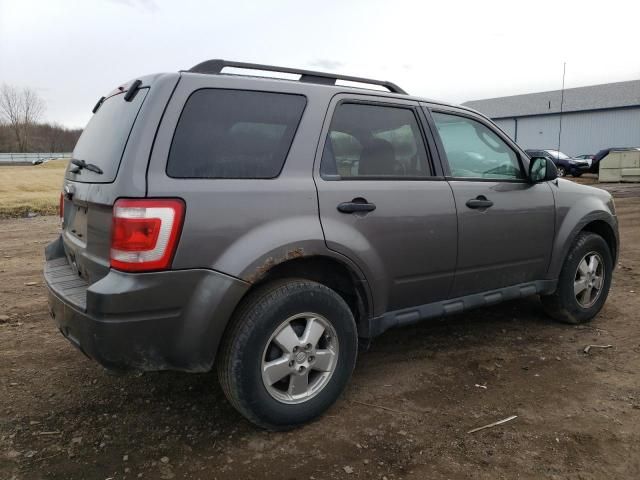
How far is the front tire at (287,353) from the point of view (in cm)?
262

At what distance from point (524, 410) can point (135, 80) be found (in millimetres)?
2842

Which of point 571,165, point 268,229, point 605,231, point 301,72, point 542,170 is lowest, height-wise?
point 571,165

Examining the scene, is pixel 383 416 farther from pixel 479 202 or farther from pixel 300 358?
pixel 479 202

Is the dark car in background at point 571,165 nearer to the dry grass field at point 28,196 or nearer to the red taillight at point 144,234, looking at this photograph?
the dry grass field at point 28,196

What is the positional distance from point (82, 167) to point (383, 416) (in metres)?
2.19

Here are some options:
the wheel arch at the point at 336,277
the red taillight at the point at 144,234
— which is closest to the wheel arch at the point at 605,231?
the wheel arch at the point at 336,277

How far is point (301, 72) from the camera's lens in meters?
3.19

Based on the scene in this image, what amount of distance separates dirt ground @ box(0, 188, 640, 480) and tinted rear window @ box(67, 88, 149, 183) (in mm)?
1357

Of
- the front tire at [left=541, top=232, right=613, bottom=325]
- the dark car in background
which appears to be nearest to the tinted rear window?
the front tire at [left=541, top=232, right=613, bottom=325]

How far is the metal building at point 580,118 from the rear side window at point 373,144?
132ft

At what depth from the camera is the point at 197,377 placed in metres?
3.55

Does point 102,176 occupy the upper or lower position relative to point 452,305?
upper

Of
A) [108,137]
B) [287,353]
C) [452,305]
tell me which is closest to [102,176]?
[108,137]

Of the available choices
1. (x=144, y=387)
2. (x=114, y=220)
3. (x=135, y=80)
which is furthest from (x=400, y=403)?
(x=135, y=80)
